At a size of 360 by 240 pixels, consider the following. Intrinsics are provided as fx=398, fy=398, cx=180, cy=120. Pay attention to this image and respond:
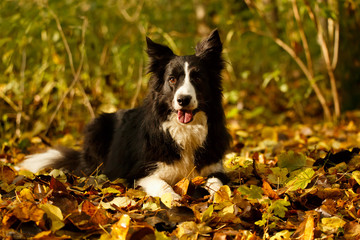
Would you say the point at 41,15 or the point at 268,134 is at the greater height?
the point at 41,15

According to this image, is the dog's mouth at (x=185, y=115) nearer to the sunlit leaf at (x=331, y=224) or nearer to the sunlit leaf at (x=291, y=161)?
the sunlit leaf at (x=291, y=161)

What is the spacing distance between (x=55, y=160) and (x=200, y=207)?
2.21m

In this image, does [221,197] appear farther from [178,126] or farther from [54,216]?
[54,216]

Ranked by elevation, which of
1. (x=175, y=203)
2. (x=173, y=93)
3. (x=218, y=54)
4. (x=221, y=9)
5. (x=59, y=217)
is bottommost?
(x=175, y=203)

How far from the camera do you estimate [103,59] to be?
6.50 metres

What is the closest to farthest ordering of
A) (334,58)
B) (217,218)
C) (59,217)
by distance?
(59,217)
(217,218)
(334,58)

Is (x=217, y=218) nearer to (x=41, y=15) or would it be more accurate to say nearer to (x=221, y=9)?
(x=41, y=15)

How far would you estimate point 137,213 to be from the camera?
2533 millimetres

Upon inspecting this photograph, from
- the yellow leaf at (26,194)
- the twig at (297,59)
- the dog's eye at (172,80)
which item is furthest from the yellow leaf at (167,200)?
the twig at (297,59)

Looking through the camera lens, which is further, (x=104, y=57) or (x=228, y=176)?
(x=104, y=57)

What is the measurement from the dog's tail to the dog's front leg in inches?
51.9

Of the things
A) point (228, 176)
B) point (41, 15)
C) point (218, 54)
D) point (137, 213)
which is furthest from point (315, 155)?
point (41, 15)

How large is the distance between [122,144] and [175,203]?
4.29 ft

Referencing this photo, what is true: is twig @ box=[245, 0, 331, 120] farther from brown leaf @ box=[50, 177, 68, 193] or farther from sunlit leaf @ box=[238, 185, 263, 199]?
brown leaf @ box=[50, 177, 68, 193]
